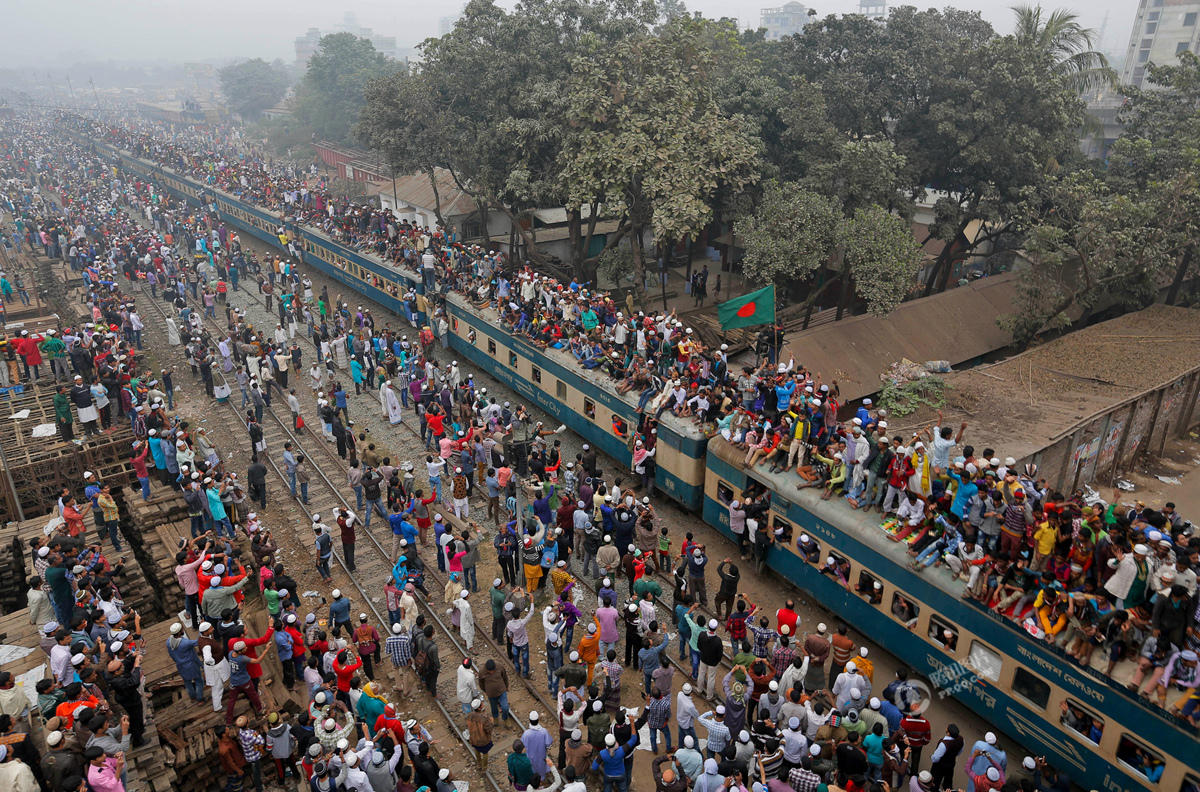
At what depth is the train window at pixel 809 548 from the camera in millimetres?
13828

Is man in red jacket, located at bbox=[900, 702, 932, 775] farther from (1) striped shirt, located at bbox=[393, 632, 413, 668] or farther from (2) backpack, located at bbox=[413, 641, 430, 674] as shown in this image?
(1) striped shirt, located at bbox=[393, 632, 413, 668]

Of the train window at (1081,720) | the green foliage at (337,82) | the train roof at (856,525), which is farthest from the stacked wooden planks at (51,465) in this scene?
the green foliage at (337,82)

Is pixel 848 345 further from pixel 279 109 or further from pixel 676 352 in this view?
pixel 279 109

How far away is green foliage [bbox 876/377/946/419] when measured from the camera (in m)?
17.4

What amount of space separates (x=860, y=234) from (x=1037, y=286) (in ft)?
19.5

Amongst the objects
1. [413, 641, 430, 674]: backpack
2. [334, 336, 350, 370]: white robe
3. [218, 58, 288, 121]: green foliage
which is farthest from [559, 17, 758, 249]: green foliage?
[218, 58, 288, 121]: green foliage

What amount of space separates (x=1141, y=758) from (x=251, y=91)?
410ft

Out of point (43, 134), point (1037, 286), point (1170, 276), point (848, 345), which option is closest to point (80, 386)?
point (848, 345)

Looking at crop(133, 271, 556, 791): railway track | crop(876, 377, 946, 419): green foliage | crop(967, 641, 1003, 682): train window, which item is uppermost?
crop(876, 377, 946, 419): green foliage

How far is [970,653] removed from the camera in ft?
37.9

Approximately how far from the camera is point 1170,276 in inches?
1088

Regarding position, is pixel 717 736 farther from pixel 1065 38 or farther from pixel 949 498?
pixel 1065 38

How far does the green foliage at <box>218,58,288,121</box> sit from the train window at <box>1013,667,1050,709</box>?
387ft

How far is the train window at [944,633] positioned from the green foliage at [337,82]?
6933 centimetres
